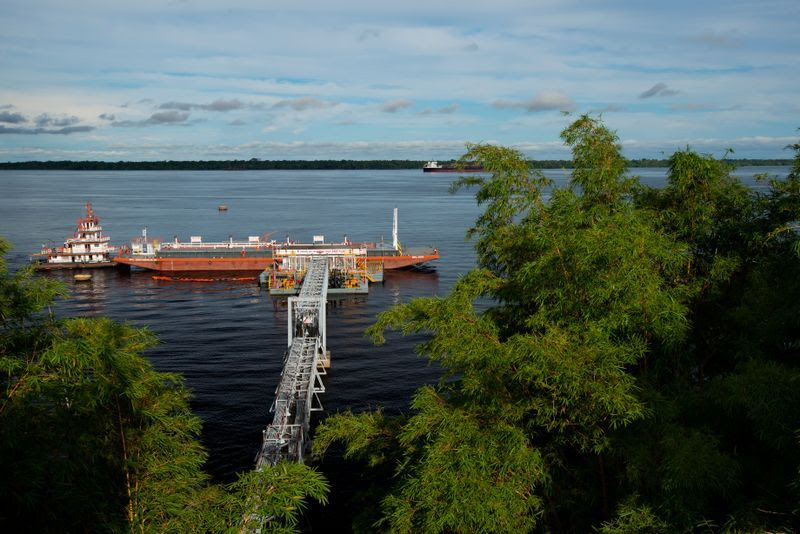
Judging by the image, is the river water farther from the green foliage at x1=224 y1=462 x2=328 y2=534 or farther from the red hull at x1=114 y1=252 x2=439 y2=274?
the green foliage at x1=224 y1=462 x2=328 y2=534

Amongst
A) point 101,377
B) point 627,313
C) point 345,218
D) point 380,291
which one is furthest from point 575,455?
point 345,218

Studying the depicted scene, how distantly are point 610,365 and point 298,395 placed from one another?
51.4 ft

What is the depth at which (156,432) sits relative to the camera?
10141mm

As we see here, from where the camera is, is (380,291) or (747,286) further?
(380,291)

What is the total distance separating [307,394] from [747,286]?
49.9 feet

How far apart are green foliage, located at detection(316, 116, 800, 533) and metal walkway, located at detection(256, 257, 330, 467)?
532 centimetres

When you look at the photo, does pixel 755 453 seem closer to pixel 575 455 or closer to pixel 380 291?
pixel 575 455

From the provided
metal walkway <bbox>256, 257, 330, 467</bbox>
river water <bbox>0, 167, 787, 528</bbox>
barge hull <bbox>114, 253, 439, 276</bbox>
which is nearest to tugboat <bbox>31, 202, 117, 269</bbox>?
river water <bbox>0, 167, 787, 528</bbox>

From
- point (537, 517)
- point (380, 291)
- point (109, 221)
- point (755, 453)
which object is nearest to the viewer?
point (755, 453)

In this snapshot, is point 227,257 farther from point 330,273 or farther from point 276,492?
point 276,492

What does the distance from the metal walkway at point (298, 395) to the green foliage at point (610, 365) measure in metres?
5.32

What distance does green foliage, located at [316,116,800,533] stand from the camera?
9141 millimetres

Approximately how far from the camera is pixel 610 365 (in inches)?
389

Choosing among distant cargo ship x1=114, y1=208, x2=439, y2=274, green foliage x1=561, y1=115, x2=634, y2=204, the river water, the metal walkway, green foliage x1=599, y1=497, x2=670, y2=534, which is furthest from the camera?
distant cargo ship x1=114, y1=208, x2=439, y2=274
